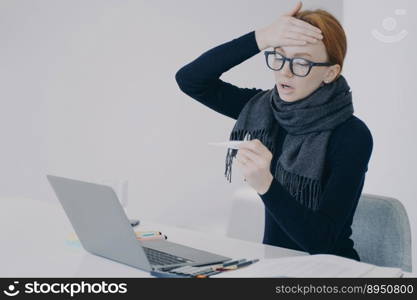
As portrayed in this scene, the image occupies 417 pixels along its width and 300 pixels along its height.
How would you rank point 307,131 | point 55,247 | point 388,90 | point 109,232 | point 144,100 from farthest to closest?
point 144,100 < point 388,90 < point 307,131 < point 55,247 < point 109,232

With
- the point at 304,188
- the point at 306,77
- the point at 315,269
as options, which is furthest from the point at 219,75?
the point at 315,269

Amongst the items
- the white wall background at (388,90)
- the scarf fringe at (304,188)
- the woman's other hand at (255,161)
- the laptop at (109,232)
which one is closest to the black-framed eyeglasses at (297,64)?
the scarf fringe at (304,188)

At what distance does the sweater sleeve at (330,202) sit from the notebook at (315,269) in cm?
18

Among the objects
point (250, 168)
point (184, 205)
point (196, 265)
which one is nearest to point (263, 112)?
point (250, 168)

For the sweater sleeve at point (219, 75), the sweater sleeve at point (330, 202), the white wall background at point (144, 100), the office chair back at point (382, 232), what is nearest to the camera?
the sweater sleeve at point (330, 202)

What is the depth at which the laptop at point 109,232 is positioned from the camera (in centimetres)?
120

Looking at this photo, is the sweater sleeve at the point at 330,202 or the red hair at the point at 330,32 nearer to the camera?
the sweater sleeve at the point at 330,202

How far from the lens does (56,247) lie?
4.78ft

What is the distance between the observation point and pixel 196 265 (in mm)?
1276

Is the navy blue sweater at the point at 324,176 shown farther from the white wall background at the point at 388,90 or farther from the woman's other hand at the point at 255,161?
the white wall background at the point at 388,90

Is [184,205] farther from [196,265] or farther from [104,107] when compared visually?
[196,265]

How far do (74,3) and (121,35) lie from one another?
0.32 meters

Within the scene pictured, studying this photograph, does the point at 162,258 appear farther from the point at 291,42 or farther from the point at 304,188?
the point at 291,42

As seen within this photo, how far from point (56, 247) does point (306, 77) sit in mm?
803
